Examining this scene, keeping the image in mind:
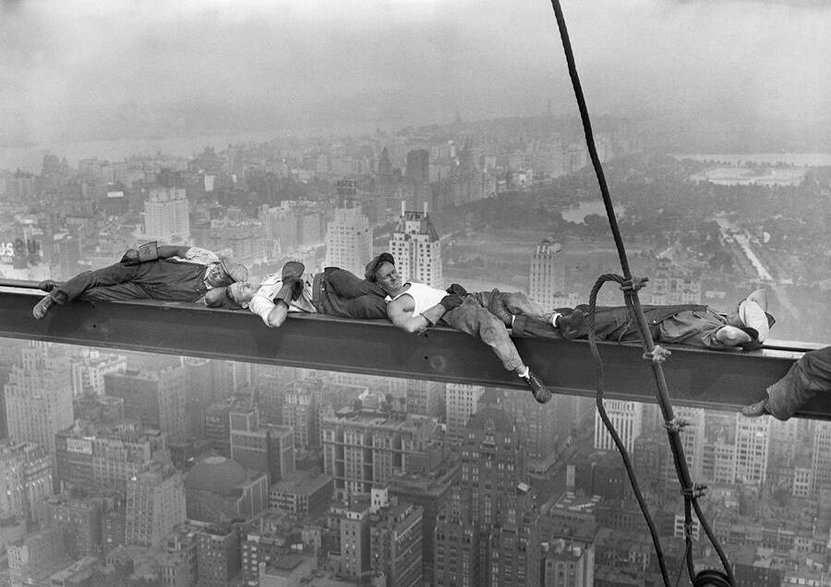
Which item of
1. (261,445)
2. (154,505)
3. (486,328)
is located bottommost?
(154,505)

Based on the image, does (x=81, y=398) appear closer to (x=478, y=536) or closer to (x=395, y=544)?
(x=395, y=544)

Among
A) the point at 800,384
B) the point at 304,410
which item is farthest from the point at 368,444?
the point at 800,384

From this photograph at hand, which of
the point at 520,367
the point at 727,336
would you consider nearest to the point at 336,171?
the point at 520,367

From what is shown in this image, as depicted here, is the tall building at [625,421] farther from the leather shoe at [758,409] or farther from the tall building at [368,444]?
the leather shoe at [758,409]

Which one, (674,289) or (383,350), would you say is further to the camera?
(674,289)

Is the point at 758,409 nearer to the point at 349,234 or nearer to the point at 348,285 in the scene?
the point at 348,285

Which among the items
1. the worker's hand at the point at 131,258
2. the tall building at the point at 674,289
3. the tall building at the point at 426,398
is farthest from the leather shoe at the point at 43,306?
the tall building at the point at 674,289
